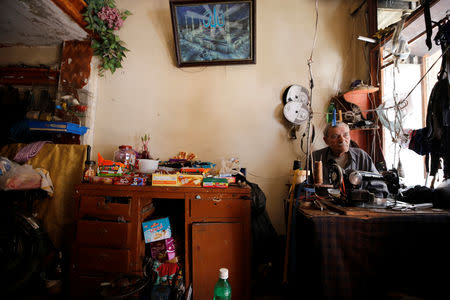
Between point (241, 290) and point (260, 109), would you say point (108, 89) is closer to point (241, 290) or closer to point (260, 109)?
point (260, 109)

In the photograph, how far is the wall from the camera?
2.40 metres

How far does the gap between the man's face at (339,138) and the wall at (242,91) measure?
326 millimetres

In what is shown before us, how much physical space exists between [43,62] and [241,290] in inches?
147

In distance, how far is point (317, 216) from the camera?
3.88ft

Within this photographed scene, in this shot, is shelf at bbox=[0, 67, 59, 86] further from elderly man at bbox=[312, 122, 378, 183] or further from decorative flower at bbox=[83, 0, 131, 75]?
elderly man at bbox=[312, 122, 378, 183]

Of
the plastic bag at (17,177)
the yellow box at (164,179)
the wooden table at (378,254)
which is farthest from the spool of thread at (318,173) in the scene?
the plastic bag at (17,177)

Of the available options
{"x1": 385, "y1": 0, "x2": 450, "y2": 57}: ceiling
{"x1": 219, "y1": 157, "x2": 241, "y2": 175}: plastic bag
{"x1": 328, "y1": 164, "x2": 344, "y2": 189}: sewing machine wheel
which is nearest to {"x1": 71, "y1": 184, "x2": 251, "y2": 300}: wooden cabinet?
{"x1": 219, "y1": 157, "x2": 241, "y2": 175}: plastic bag

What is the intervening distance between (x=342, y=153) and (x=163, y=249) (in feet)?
7.13

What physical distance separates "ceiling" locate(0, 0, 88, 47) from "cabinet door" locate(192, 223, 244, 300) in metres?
2.74

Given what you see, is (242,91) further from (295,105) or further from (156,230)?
(156,230)

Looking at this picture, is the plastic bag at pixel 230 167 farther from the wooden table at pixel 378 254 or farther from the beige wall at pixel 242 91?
the wooden table at pixel 378 254

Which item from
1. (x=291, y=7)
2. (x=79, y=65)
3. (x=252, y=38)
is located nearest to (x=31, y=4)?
(x=79, y=65)

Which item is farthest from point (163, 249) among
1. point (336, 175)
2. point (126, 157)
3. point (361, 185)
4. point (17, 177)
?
point (361, 185)

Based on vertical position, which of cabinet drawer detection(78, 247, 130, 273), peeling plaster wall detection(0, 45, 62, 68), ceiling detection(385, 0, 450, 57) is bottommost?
cabinet drawer detection(78, 247, 130, 273)
